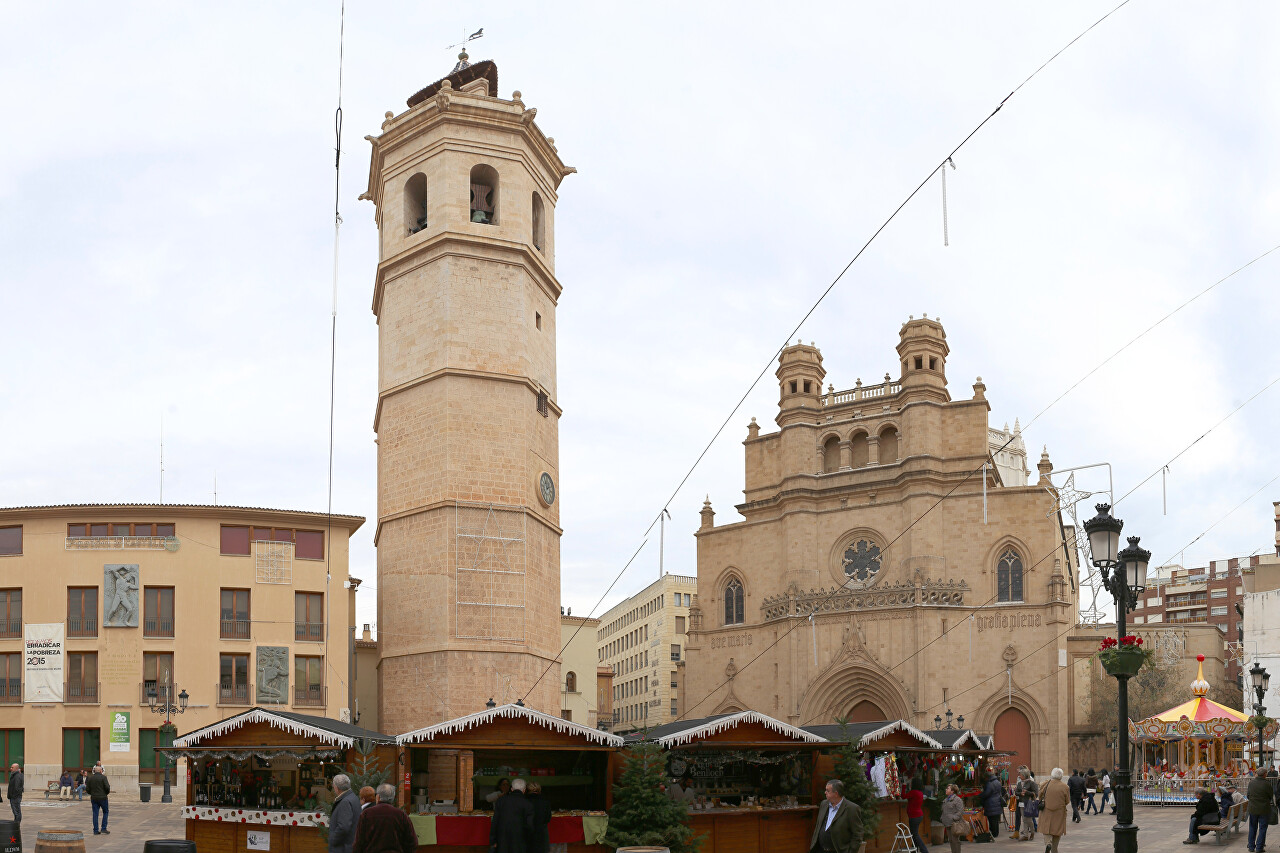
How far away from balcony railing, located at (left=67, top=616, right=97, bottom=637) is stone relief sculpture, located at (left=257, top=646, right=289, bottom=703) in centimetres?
443

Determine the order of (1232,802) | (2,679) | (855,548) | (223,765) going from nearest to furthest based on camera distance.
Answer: (223,765) < (1232,802) < (2,679) < (855,548)

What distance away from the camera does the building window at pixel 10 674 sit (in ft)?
113

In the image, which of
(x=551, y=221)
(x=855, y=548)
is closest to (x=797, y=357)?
(x=855, y=548)

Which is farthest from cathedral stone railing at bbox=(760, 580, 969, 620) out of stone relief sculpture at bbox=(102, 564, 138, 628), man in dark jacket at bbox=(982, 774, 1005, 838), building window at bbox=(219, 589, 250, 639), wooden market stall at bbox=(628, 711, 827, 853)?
wooden market stall at bbox=(628, 711, 827, 853)

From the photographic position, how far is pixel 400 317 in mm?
33000

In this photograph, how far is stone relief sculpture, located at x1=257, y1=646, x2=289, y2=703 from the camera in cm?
3508

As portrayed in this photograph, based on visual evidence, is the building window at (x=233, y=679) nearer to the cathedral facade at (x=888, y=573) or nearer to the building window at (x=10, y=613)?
the building window at (x=10, y=613)

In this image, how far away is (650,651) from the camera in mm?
88688

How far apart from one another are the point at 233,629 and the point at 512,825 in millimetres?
24139

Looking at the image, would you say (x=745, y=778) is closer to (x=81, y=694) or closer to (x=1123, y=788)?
(x=1123, y=788)

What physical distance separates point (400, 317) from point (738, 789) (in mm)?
17170

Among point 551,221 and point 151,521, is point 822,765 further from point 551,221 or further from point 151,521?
point 151,521

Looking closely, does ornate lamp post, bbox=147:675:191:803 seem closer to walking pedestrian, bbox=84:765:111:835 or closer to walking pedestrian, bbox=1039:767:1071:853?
walking pedestrian, bbox=84:765:111:835

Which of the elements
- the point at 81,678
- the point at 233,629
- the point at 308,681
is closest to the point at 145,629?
the point at 81,678
